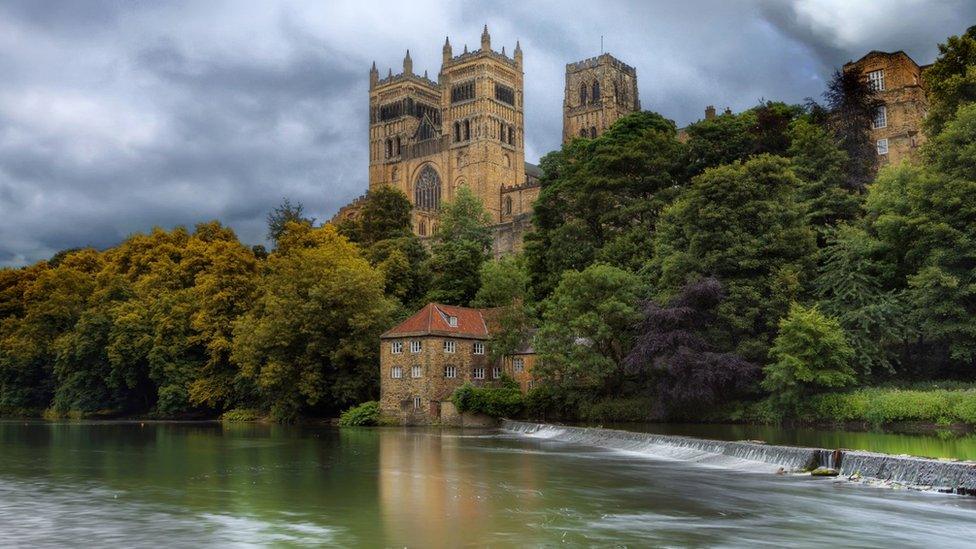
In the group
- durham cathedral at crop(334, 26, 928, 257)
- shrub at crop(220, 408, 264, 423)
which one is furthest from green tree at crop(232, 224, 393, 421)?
durham cathedral at crop(334, 26, 928, 257)

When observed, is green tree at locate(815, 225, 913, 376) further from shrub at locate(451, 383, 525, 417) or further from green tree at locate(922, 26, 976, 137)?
shrub at locate(451, 383, 525, 417)

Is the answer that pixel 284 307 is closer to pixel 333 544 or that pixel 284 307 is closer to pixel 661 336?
pixel 661 336

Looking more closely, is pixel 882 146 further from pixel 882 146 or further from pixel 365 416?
pixel 365 416

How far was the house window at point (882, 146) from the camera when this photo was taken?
67625mm

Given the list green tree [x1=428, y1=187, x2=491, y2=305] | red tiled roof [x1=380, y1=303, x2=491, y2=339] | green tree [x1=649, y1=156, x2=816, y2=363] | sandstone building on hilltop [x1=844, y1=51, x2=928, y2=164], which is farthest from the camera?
green tree [x1=428, y1=187, x2=491, y2=305]

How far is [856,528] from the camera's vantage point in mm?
19875

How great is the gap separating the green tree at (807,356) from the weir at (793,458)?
364 inches

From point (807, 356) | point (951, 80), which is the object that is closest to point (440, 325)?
point (807, 356)

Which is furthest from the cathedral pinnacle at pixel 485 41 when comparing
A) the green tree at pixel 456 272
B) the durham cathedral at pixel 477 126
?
the green tree at pixel 456 272

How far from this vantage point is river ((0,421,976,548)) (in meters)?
19.1

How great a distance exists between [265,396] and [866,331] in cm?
4085

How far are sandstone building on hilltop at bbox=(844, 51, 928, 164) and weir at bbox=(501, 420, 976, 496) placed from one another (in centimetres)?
3691

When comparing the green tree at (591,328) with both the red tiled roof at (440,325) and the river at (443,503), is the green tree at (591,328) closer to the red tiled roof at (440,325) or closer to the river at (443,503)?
the red tiled roof at (440,325)

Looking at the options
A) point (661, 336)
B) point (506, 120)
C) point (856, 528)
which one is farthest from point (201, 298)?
point (506, 120)
